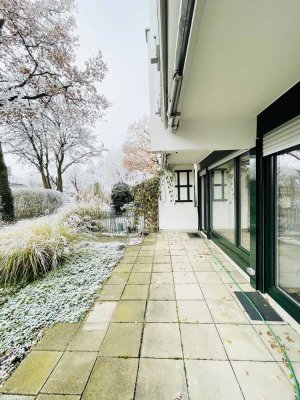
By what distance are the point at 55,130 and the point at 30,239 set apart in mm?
10620

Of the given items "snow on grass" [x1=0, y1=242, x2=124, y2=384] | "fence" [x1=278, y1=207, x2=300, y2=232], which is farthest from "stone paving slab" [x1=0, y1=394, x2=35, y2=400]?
"fence" [x1=278, y1=207, x2=300, y2=232]

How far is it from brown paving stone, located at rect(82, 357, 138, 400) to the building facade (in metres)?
1.75

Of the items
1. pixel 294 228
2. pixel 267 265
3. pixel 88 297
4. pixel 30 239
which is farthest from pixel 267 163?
pixel 30 239

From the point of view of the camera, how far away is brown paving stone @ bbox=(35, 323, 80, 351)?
6.46ft

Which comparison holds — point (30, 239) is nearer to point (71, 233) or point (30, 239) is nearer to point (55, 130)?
point (71, 233)

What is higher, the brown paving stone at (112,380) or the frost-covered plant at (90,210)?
the frost-covered plant at (90,210)

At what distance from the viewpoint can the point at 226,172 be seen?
459cm

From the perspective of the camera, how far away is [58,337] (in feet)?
6.86

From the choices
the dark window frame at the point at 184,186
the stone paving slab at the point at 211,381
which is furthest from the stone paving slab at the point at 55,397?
the dark window frame at the point at 184,186

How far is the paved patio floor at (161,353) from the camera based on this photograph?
4.95ft

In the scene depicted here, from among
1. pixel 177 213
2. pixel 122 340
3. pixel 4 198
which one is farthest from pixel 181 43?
pixel 4 198

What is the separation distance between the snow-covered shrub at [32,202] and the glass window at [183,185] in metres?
5.22

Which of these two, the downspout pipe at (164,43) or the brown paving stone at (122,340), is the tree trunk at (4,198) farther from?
the downspout pipe at (164,43)

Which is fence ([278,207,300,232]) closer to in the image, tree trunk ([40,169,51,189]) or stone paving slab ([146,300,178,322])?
stone paving slab ([146,300,178,322])
